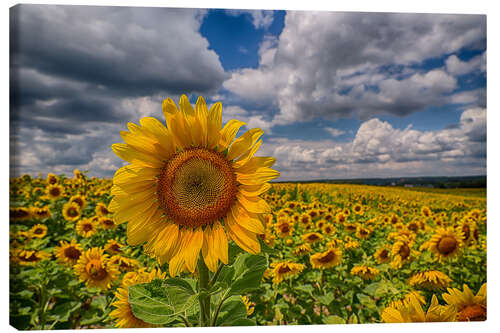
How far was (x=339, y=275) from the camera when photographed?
2633 millimetres

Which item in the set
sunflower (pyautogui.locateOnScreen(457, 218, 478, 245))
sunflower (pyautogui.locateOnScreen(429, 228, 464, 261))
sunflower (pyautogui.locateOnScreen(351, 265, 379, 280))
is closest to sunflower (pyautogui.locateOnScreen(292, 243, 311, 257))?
sunflower (pyautogui.locateOnScreen(351, 265, 379, 280))

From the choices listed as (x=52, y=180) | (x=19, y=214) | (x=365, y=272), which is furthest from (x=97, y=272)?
(x=365, y=272)

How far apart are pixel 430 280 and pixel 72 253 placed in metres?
2.63

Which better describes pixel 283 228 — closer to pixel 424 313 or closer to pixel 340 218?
pixel 340 218

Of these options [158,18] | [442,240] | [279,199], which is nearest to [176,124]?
[158,18]

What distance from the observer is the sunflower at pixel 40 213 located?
2711 millimetres

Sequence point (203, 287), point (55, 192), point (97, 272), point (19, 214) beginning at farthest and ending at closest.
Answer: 1. point (55, 192)
2. point (19, 214)
3. point (97, 272)
4. point (203, 287)

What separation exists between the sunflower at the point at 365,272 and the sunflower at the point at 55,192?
9.29 feet

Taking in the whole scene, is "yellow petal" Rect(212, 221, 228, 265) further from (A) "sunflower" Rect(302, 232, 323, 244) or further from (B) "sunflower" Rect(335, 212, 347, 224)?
(B) "sunflower" Rect(335, 212, 347, 224)

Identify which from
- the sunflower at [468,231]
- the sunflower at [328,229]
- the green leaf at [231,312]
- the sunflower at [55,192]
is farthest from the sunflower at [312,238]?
the sunflower at [55,192]

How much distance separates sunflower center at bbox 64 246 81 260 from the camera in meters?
2.36

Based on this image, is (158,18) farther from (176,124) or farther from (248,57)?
(176,124)

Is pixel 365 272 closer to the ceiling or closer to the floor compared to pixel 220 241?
closer to the floor

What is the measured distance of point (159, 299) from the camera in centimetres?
94
